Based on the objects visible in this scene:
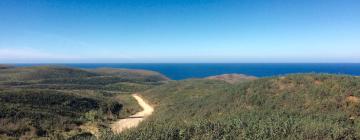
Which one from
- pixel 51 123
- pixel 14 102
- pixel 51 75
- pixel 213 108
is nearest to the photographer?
pixel 51 123

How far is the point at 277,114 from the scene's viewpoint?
26453 millimetres

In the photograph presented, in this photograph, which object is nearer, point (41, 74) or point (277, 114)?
point (277, 114)

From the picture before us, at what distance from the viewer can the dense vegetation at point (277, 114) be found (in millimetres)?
17766

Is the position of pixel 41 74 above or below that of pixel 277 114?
below

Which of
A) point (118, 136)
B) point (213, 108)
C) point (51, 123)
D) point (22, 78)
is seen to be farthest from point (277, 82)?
point (22, 78)

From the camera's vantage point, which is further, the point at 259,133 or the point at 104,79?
the point at 104,79

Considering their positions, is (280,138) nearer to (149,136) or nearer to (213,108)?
(149,136)

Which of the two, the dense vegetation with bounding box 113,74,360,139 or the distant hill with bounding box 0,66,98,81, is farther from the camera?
the distant hill with bounding box 0,66,98,81

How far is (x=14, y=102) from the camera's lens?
148ft

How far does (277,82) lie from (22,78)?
133 meters

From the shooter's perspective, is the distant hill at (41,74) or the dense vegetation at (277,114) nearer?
the dense vegetation at (277,114)

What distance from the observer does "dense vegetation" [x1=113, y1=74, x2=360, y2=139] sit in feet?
58.3

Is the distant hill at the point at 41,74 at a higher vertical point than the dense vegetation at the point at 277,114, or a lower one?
lower

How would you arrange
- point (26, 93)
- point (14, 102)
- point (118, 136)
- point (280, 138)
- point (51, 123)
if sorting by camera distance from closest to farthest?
point (280, 138) < point (118, 136) < point (51, 123) < point (14, 102) < point (26, 93)
